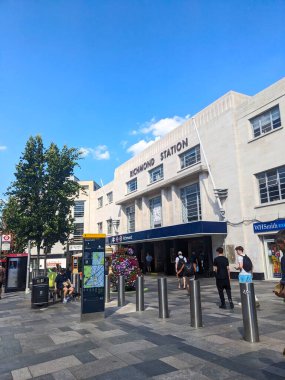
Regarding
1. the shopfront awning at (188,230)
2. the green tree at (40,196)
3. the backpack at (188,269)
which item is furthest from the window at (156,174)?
the backpack at (188,269)

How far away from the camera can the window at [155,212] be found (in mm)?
28606

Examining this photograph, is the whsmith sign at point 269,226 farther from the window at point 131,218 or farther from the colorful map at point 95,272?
the window at point 131,218

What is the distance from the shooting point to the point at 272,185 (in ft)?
58.8

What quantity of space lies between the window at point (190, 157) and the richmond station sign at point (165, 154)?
0.59 metres

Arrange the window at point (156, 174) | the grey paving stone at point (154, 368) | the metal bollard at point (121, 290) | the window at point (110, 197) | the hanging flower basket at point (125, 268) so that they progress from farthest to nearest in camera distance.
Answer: the window at point (110, 197)
the window at point (156, 174)
the hanging flower basket at point (125, 268)
the metal bollard at point (121, 290)
the grey paving stone at point (154, 368)

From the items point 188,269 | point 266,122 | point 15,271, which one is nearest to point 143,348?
point 188,269

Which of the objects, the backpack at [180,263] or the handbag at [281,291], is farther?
the backpack at [180,263]

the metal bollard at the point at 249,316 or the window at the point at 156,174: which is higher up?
the window at the point at 156,174

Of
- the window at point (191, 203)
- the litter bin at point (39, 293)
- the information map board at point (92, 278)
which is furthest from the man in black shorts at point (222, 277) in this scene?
the window at point (191, 203)

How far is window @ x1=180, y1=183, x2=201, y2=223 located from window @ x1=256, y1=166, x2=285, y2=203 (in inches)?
223

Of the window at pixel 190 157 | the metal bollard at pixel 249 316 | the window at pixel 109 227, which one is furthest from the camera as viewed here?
the window at pixel 109 227

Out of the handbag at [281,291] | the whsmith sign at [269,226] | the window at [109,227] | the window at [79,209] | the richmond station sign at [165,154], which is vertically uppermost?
the richmond station sign at [165,154]

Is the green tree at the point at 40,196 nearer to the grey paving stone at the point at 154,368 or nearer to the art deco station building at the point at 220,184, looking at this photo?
the art deco station building at the point at 220,184

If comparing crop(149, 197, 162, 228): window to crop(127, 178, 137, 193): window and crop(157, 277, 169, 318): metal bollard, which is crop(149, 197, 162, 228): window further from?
crop(157, 277, 169, 318): metal bollard
